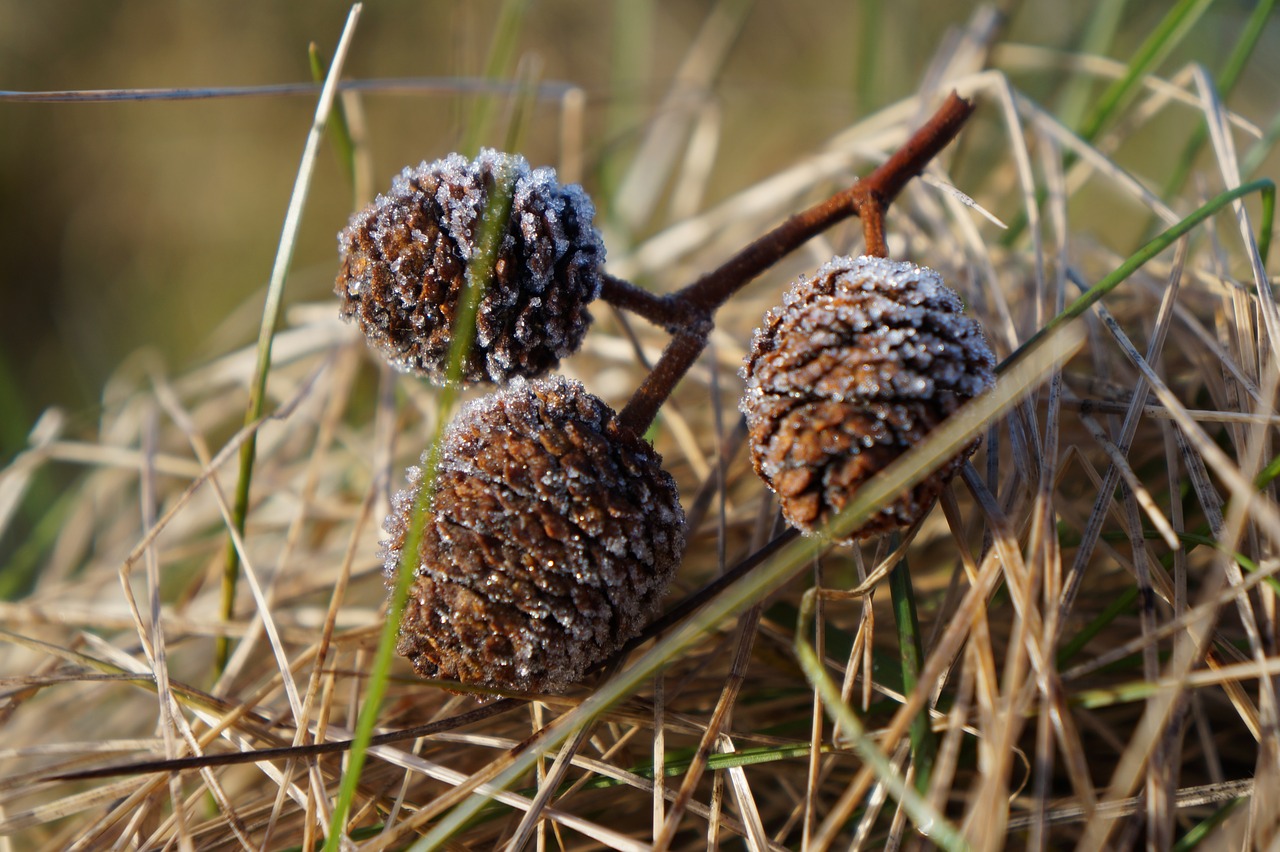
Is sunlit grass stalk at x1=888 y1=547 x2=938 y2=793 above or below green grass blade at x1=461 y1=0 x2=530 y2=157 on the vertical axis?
below

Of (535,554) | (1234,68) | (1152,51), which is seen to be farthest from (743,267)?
(1234,68)

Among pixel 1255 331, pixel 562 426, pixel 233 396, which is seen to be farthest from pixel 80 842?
pixel 1255 331

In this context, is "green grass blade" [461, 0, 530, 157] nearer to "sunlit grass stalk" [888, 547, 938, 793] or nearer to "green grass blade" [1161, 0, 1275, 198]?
"sunlit grass stalk" [888, 547, 938, 793]

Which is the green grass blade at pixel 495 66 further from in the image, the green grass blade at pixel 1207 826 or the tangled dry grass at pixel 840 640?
the green grass blade at pixel 1207 826

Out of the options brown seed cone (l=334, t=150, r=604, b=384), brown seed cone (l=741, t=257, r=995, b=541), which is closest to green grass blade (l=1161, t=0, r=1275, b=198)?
brown seed cone (l=741, t=257, r=995, b=541)

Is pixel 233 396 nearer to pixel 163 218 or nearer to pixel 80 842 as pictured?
pixel 80 842

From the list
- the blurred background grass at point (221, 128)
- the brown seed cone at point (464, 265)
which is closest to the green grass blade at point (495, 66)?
the brown seed cone at point (464, 265)
